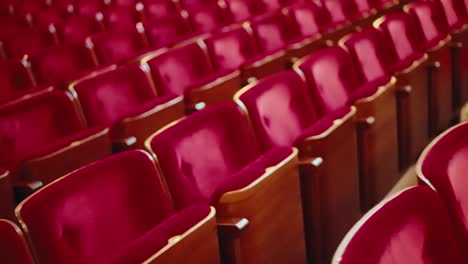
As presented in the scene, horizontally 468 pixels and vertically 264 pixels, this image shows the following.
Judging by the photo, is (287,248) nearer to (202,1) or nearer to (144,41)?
(144,41)

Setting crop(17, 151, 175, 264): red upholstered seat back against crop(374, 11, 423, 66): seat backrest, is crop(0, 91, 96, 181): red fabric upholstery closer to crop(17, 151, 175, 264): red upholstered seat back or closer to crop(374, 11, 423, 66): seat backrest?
crop(17, 151, 175, 264): red upholstered seat back

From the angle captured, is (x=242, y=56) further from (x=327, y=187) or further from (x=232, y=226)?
(x=232, y=226)

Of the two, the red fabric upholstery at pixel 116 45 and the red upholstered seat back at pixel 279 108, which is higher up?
the red fabric upholstery at pixel 116 45

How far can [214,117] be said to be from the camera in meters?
0.44

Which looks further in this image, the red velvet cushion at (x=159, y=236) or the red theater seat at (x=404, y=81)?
the red theater seat at (x=404, y=81)

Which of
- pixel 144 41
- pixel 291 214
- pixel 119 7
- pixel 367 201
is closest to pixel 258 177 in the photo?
pixel 291 214

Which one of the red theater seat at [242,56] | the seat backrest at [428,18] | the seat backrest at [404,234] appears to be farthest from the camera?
the seat backrest at [428,18]

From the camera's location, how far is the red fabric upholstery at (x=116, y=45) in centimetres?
84

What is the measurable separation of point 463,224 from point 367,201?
0.78 feet

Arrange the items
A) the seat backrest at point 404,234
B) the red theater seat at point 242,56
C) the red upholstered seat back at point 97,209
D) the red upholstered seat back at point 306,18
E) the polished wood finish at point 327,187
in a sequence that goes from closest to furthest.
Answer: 1. the seat backrest at point 404,234
2. the red upholstered seat back at point 97,209
3. the polished wood finish at point 327,187
4. the red theater seat at point 242,56
5. the red upholstered seat back at point 306,18

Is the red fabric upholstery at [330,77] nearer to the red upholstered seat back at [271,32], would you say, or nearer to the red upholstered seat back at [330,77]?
the red upholstered seat back at [330,77]

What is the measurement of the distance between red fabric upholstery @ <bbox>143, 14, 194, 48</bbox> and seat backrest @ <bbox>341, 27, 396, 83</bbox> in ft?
1.01

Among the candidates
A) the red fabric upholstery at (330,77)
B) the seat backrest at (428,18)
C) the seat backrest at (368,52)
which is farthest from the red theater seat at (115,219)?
the seat backrest at (428,18)

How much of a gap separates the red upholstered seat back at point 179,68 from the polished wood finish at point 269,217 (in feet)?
0.94
